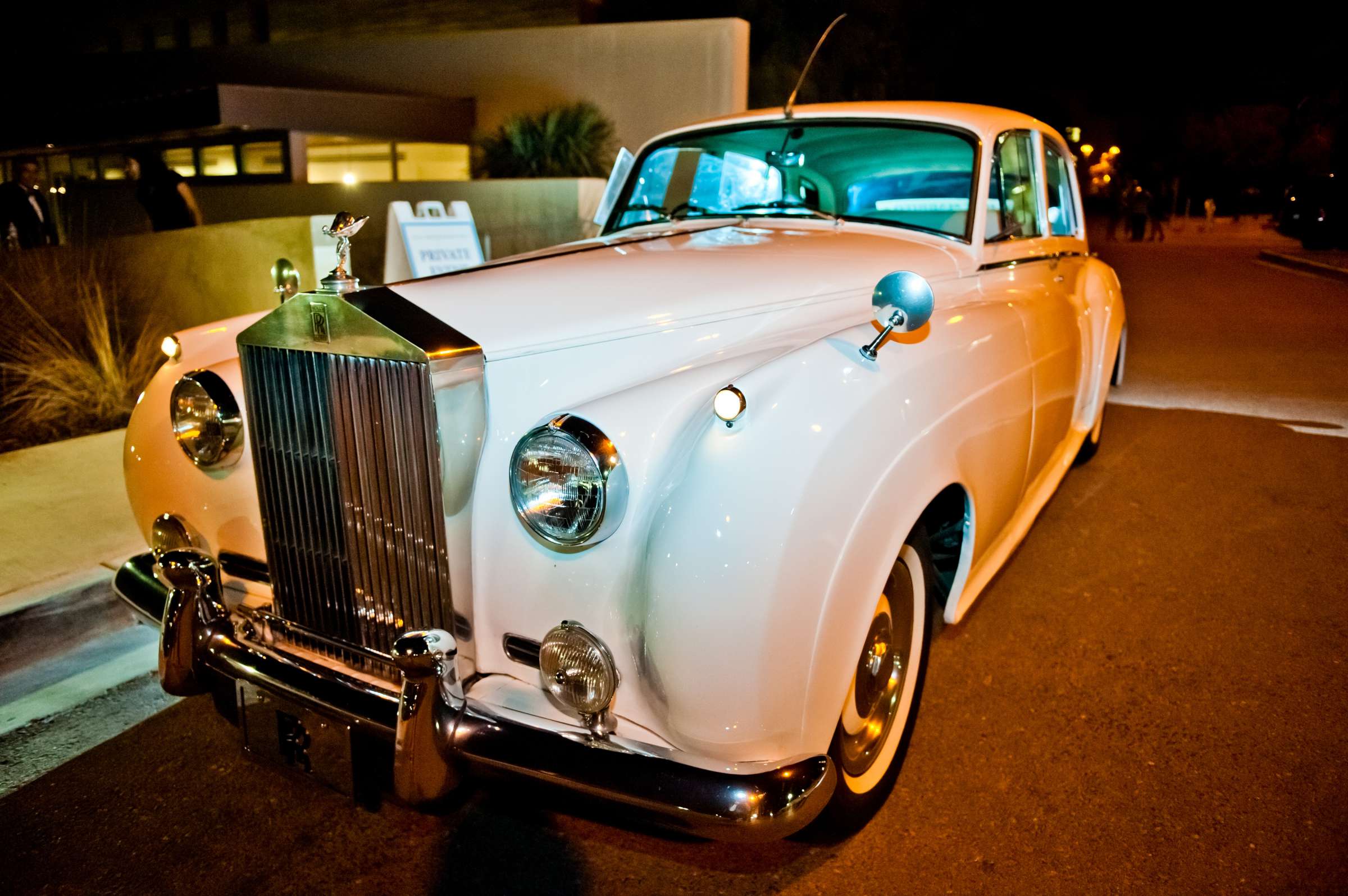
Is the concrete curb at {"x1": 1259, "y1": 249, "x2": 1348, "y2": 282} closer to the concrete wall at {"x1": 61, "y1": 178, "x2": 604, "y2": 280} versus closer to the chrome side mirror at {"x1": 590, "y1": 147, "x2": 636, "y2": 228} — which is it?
the concrete wall at {"x1": 61, "y1": 178, "x2": 604, "y2": 280}

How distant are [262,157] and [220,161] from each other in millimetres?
1562

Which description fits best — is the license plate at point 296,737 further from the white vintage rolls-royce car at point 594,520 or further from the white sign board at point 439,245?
the white sign board at point 439,245

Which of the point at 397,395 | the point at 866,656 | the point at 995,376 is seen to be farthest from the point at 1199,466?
the point at 397,395

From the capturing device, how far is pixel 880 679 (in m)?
2.47

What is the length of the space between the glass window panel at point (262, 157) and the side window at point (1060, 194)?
17.5 m

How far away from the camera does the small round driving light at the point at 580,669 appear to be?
1.89m

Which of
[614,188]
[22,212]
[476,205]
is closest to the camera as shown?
[614,188]

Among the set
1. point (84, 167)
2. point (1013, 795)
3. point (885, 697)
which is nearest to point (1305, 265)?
point (1013, 795)

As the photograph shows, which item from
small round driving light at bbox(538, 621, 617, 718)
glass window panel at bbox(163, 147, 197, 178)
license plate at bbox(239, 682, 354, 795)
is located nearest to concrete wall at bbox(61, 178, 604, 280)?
glass window panel at bbox(163, 147, 197, 178)

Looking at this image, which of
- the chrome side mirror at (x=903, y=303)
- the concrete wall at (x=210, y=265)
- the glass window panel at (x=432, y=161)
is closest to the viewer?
the chrome side mirror at (x=903, y=303)

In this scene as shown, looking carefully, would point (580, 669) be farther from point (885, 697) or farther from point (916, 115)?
point (916, 115)

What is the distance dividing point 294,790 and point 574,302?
1.57 meters

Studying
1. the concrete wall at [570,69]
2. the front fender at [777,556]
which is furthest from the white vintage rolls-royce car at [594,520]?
the concrete wall at [570,69]

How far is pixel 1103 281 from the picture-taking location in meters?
4.77
